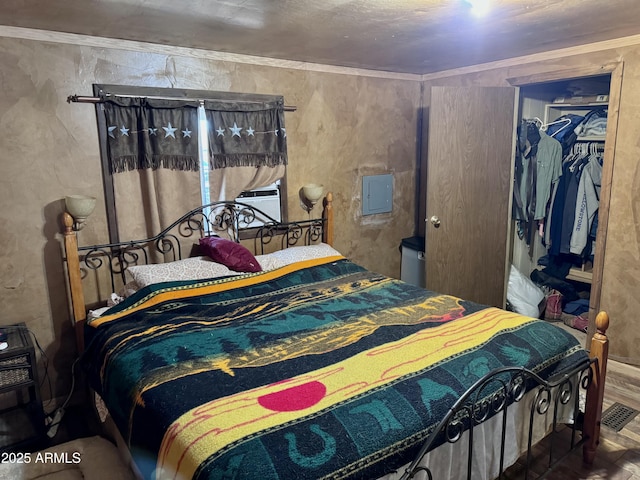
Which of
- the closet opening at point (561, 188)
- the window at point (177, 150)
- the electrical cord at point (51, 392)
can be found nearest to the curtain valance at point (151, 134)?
the window at point (177, 150)

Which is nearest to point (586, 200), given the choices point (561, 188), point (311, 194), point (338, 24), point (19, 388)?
point (561, 188)

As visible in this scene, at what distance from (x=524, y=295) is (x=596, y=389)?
7.08 ft

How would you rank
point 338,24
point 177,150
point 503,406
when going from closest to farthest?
point 503,406 → point 338,24 → point 177,150

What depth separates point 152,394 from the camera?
5.73 ft

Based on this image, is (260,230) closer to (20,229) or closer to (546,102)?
(20,229)

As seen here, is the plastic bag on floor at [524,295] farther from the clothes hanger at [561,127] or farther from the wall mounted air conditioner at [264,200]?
the wall mounted air conditioner at [264,200]

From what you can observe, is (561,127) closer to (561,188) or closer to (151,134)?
(561,188)

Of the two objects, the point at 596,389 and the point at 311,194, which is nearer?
the point at 596,389

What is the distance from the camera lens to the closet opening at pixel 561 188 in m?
3.88

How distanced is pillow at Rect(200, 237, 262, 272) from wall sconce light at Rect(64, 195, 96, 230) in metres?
0.75

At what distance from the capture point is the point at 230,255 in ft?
9.87

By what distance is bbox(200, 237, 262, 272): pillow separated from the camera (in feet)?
9.84

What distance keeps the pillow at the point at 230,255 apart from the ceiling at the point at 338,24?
1.28 meters

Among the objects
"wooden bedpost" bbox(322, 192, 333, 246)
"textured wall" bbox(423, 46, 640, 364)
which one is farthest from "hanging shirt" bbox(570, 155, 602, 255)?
"wooden bedpost" bbox(322, 192, 333, 246)
